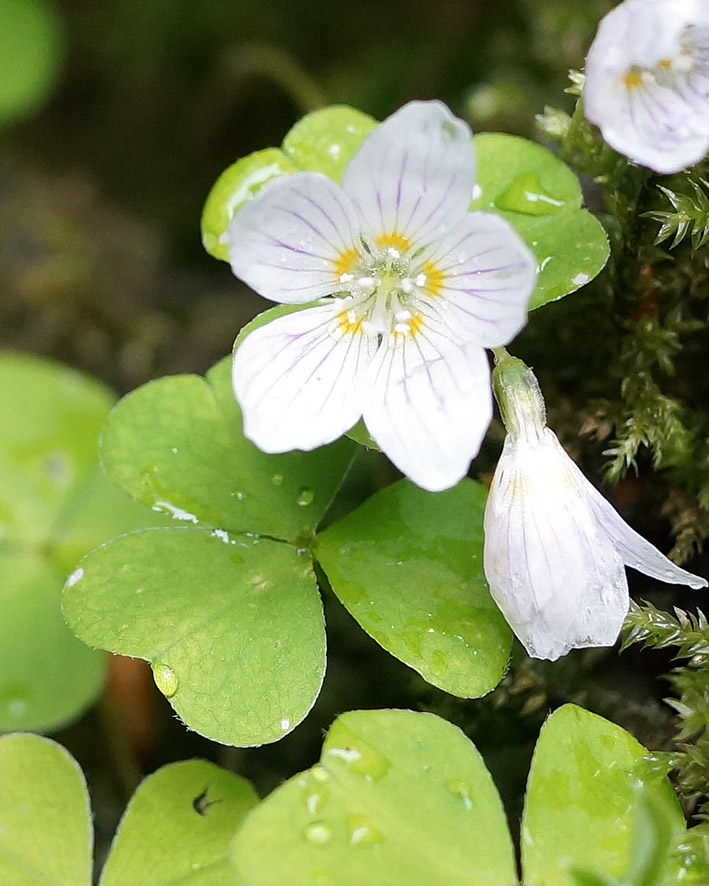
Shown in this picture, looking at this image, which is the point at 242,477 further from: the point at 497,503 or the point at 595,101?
the point at 595,101

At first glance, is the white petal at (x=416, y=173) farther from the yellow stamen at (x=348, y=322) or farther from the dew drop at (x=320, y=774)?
the dew drop at (x=320, y=774)

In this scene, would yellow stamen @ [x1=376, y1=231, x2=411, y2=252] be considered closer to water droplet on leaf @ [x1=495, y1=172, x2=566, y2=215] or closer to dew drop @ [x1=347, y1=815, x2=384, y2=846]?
water droplet on leaf @ [x1=495, y1=172, x2=566, y2=215]

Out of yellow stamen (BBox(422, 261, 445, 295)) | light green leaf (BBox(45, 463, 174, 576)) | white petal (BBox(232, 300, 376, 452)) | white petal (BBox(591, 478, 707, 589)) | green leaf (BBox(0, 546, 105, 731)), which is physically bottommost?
green leaf (BBox(0, 546, 105, 731))

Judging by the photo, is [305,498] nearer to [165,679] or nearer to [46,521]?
[165,679]

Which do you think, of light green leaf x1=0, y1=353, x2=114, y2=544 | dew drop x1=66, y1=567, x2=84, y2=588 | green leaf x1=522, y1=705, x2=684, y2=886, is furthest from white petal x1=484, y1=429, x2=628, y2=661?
light green leaf x1=0, y1=353, x2=114, y2=544

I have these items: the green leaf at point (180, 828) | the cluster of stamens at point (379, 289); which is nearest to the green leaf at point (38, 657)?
the green leaf at point (180, 828)
